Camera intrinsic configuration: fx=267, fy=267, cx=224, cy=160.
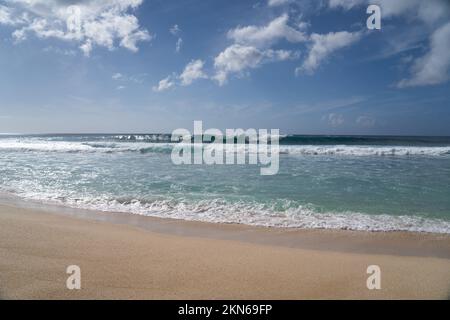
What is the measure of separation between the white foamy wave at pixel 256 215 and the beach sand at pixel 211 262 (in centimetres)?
36

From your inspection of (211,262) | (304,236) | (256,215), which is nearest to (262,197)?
(256,215)

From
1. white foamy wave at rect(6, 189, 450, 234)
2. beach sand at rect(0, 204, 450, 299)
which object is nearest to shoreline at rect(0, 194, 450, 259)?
beach sand at rect(0, 204, 450, 299)

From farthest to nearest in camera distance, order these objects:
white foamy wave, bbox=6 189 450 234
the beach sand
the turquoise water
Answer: the turquoise water, white foamy wave, bbox=6 189 450 234, the beach sand

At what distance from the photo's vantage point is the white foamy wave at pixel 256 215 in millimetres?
5023

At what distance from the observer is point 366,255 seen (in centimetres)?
379

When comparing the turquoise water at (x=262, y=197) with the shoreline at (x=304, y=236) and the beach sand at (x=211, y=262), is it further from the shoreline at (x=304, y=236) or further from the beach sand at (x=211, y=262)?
the beach sand at (x=211, y=262)

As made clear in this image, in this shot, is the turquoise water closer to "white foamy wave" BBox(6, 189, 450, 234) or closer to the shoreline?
"white foamy wave" BBox(6, 189, 450, 234)

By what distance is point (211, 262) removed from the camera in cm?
331

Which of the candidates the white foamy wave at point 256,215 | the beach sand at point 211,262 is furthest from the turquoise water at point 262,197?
the beach sand at point 211,262

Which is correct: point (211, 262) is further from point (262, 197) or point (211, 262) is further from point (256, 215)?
point (262, 197)

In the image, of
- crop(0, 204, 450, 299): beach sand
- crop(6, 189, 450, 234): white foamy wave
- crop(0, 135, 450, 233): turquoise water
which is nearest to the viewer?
crop(0, 204, 450, 299): beach sand

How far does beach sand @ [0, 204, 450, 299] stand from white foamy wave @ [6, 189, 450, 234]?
361 mm

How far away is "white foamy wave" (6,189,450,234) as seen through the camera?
16.5 ft

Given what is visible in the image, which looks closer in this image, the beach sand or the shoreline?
the beach sand
